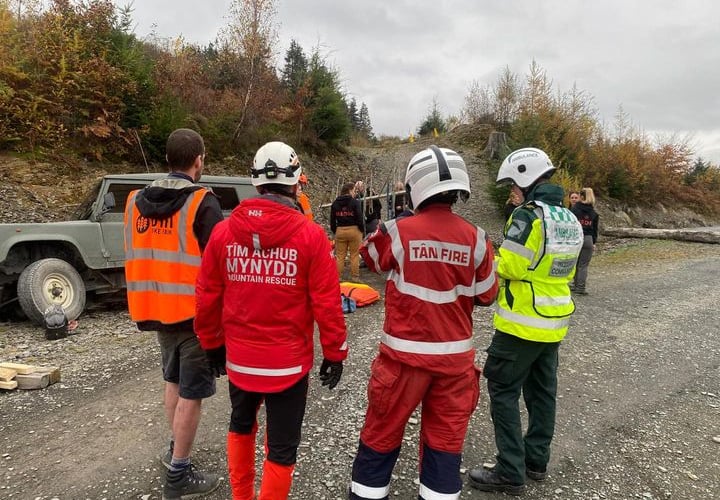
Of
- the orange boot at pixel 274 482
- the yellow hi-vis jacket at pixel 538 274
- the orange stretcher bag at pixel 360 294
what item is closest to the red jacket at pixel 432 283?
the yellow hi-vis jacket at pixel 538 274

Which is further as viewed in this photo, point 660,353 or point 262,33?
point 262,33

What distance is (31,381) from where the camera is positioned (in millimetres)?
3887

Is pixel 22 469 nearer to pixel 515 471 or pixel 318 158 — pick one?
pixel 515 471

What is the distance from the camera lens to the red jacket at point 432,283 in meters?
2.01

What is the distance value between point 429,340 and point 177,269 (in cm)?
146

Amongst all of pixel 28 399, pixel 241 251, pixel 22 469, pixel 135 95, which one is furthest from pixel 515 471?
pixel 135 95

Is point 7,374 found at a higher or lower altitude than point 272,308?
lower

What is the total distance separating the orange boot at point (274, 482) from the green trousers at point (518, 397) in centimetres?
134

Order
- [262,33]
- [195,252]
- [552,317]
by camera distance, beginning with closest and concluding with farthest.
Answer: [195,252], [552,317], [262,33]

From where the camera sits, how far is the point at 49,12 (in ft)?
37.1

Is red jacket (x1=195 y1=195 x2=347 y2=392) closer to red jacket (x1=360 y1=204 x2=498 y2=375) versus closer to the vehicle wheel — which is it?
red jacket (x1=360 y1=204 x2=498 y2=375)

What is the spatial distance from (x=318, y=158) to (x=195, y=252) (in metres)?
17.6

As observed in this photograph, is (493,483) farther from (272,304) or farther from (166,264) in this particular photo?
(166,264)

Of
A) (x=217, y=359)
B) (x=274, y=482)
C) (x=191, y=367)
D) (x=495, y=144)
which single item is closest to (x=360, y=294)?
(x=191, y=367)
